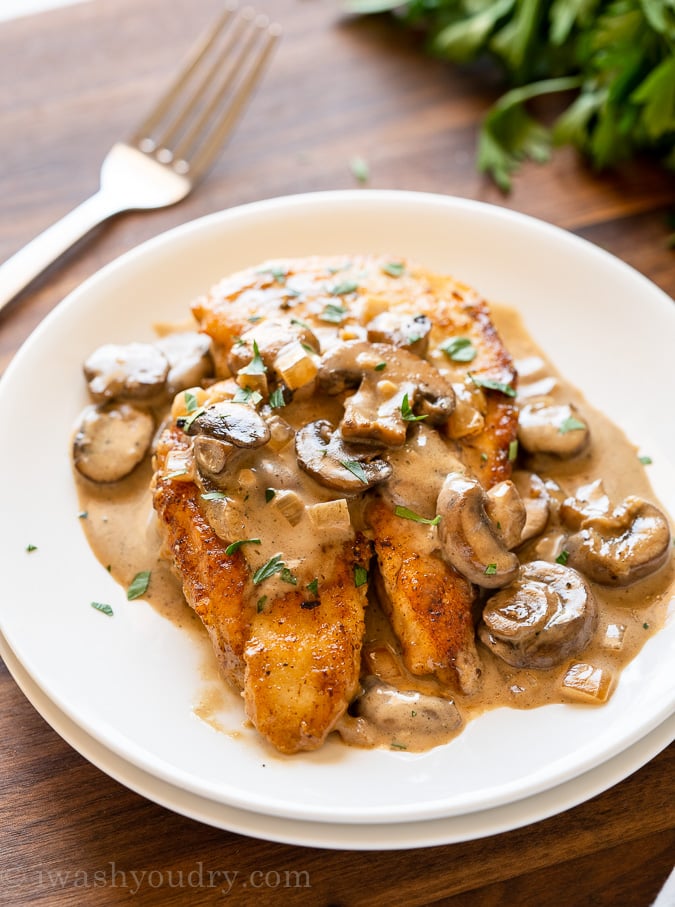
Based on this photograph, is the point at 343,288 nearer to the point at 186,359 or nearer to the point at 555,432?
the point at 186,359

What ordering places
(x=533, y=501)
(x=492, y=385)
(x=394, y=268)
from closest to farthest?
(x=533, y=501) < (x=492, y=385) < (x=394, y=268)

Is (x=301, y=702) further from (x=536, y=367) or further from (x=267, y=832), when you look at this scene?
(x=536, y=367)

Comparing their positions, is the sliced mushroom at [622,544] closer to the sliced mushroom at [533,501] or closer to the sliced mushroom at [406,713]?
the sliced mushroom at [533,501]

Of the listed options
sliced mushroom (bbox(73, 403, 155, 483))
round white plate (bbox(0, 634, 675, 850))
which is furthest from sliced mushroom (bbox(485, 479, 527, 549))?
sliced mushroom (bbox(73, 403, 155, 483))

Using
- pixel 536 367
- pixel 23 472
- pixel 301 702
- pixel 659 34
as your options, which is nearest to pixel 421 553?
pixel 301 702

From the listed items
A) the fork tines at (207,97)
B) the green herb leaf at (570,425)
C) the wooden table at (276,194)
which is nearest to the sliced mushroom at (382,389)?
the green herb leaf at (570,425)

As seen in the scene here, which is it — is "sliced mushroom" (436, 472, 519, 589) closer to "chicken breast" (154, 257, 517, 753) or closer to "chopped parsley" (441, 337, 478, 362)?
"chicken breast" (154, 257, 517, 753)

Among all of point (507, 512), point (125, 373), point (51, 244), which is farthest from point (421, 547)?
point (51, 244)
